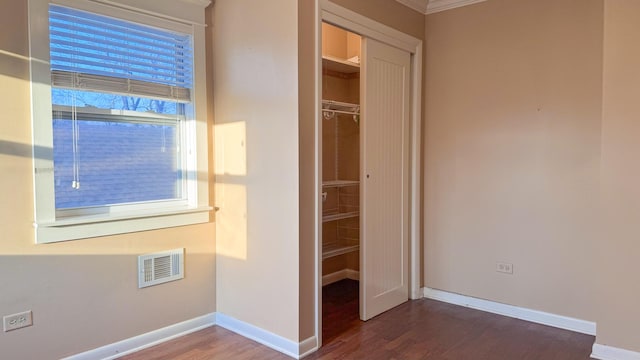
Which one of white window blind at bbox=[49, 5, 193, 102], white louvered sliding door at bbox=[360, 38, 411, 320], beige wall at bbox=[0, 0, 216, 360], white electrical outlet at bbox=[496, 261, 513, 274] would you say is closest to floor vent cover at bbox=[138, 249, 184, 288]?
beige wall at bbox=[0, 0, 216, 360]

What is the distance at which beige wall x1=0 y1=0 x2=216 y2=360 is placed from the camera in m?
2.39

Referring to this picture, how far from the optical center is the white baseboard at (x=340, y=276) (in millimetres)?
4492

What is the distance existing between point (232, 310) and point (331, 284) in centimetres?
144

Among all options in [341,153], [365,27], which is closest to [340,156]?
[341,153]

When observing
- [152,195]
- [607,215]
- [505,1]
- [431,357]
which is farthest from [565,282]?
[152,195]

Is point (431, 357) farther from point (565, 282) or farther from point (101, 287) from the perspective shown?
point (101, 287)

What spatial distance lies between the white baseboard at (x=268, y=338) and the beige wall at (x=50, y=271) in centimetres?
41

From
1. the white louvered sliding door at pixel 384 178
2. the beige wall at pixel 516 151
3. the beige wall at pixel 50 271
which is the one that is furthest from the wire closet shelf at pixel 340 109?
the beige wall at pixel 50 271

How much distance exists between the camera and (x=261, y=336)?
307 cm

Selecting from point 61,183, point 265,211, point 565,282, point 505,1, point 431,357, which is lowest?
point 431,357

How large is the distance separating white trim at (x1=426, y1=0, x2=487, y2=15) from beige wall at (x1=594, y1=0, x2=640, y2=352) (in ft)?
4.06

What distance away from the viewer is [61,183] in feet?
8.64

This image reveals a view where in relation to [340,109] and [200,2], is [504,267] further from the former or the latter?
[200,2]

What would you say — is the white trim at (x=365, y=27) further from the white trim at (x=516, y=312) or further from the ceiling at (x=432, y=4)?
the white trim at (x=516, y=312)
